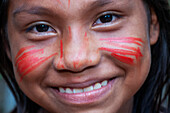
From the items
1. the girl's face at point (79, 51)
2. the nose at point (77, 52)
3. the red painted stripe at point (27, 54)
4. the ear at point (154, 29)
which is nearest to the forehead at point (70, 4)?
the girl's face at point (79, 51)

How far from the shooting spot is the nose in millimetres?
1537

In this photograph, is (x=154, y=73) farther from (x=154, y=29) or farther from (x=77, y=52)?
(x=77, y=52)

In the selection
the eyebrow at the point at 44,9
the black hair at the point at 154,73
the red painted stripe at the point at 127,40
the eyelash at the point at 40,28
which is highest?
the eyebrow at the point at 44,9

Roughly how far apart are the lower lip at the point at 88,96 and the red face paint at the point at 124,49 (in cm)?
18

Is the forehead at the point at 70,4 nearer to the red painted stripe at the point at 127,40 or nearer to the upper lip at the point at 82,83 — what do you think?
the red painted stripe at the point at 127,40

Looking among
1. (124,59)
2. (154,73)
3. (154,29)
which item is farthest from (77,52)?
(154,73)

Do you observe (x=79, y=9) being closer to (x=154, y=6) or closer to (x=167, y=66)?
(x=154, y=6)

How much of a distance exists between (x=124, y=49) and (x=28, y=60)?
24.7 inches

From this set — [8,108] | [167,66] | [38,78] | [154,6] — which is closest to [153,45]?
[167,66]

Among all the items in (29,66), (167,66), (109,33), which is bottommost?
(167,66)

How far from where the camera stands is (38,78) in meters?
1.74

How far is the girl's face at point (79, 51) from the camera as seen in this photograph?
158cm

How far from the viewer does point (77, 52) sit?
5.05 ft

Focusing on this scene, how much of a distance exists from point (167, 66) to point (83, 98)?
3.06 ft
